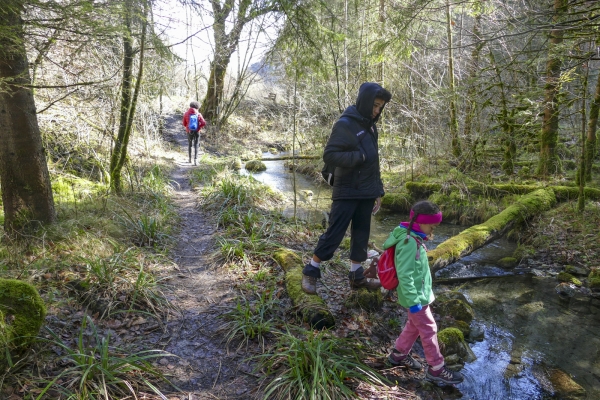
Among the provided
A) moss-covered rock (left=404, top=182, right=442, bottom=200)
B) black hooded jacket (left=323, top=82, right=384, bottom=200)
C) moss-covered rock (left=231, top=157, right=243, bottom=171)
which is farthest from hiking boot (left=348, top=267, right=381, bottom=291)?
moss-covered rock (left=231, top=157, right=243, bottom=171)

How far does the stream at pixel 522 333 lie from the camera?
388cm

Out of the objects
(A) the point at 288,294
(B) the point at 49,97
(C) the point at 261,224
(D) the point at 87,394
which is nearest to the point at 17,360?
(D) the point at 87,394

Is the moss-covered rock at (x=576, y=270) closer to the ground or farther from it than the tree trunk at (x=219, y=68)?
closer to the ground

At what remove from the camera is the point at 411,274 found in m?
3.33

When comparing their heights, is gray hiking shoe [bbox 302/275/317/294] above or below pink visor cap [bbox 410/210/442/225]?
below

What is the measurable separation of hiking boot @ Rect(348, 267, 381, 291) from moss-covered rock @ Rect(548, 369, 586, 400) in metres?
2.01

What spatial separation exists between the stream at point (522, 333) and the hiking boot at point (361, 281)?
4.22 ft

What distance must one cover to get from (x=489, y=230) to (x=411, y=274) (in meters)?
4.87

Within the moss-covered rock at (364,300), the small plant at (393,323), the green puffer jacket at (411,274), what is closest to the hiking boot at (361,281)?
the moss-covered rock at (364,300)

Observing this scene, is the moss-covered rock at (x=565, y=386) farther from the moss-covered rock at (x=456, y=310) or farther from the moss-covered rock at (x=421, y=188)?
the moss-covered rock at (x=421, y=188)

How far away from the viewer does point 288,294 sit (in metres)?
4.43

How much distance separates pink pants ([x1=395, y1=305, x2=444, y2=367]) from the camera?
3383mm

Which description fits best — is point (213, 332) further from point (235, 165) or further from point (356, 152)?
point (235, 165)

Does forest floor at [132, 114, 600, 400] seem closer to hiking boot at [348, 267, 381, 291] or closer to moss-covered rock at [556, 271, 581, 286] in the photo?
hiking boot at [348, 267, 381, 291]
